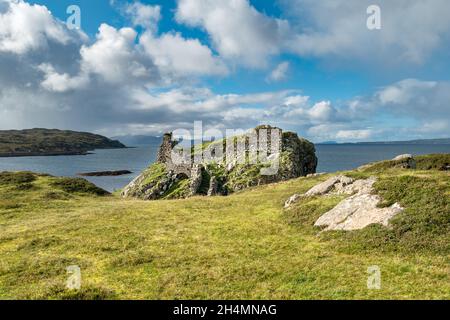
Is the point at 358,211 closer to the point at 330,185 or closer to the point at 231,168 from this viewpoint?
the point at 330,185

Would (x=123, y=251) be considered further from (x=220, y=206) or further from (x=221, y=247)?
(x=220, y=206)

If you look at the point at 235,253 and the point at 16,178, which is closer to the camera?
the point at 235,253

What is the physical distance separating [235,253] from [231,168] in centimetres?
5770

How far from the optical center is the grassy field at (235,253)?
1608 cm

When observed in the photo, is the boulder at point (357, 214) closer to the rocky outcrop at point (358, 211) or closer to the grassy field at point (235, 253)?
the rocky outcrop at point (358, 211)

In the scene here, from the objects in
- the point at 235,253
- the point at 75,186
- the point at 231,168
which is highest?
the point at 231,168

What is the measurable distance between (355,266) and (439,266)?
426 centimetres

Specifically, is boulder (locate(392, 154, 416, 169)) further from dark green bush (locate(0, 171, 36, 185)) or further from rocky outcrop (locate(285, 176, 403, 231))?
dark green bush (locate(0, 171, 36, 185))

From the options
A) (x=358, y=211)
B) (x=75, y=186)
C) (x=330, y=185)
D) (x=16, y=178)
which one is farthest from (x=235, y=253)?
(x=16, y=178)

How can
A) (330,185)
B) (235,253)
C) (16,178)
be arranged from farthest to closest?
(16,178) < (330,185) < (235,253)

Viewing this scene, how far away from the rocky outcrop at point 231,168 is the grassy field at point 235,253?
38.5m

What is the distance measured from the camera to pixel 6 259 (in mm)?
22281

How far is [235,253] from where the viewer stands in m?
21.9

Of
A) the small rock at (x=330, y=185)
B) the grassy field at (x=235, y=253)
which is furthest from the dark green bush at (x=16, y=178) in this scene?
the small rock at (x=330, y=185)
